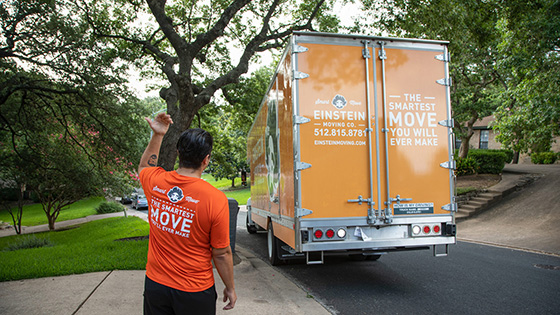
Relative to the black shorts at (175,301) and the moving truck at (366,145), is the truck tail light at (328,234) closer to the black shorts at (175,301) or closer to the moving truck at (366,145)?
the moving truck at (366,145)

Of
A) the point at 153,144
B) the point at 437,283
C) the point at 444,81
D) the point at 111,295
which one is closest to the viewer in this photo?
the point at 153,144

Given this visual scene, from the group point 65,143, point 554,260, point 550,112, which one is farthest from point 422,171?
point 65,143

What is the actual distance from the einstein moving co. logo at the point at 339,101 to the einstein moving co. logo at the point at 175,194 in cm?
348

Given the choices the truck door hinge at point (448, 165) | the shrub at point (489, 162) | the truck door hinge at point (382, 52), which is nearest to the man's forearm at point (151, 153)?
the truck door hinge at point (382, 52)

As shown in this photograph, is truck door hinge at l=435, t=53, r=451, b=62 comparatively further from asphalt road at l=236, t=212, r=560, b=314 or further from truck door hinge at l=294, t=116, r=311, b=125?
asphalt road at l=236, t=212, r=560, b=314

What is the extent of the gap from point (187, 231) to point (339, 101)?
363 centimetres

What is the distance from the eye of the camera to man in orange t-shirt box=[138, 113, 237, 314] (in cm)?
220

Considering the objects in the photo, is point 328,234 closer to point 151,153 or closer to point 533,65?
point 151,153

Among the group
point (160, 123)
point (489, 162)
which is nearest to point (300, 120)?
point (160, 123)

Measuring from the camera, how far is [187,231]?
2217 millimetres

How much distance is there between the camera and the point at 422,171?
5.48 metres

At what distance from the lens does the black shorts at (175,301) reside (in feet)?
7.20

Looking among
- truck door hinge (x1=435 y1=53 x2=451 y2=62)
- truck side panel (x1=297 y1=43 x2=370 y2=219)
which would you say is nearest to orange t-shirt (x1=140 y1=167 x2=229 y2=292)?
truck side panel (x1=297 y1=43 x2=370 y2=219)

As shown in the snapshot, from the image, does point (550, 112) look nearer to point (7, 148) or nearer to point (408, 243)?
point (408, 243)
